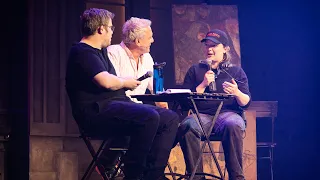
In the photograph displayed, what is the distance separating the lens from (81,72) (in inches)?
165

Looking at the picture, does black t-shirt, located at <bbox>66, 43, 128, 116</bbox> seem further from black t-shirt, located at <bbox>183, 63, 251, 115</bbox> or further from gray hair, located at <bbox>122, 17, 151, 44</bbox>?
black t-shirt, located at <bbox>183, 63, 251, 115</bbox>

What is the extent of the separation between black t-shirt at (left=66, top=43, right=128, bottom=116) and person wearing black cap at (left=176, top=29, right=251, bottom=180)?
3.29 ft

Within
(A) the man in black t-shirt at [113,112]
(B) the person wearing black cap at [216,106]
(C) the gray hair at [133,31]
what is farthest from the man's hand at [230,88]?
(A) the man in black t-shirt at [113,112]

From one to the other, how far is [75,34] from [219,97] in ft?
6.79

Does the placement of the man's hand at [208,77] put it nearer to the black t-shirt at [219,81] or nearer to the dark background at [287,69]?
the black t-shirt at [219,81]

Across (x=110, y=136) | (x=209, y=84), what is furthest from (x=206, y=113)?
(x=110, y=136)

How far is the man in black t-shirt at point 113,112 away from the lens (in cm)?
414

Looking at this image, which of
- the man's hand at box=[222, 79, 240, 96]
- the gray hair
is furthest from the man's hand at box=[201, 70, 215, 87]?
the gray hair

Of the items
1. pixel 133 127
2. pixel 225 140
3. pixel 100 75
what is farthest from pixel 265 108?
pixel 100 75

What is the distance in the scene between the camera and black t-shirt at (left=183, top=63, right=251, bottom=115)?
5.30 meters

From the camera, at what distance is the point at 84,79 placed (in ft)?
13.7

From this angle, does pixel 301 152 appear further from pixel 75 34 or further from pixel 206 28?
pixel 75 34

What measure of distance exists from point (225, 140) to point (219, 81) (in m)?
0.67

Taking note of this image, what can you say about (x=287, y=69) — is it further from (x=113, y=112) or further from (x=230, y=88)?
(x=113, y=112)
